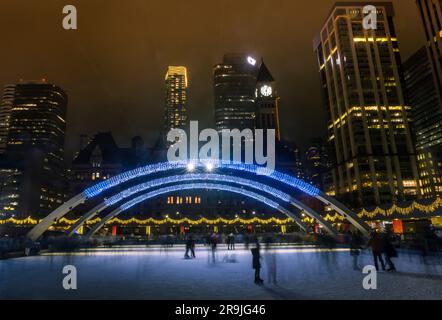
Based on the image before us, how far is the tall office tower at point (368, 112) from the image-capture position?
123m

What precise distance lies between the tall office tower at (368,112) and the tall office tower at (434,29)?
25.0m

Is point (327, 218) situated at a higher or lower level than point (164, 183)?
lower

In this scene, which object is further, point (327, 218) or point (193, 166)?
point (327, 218)

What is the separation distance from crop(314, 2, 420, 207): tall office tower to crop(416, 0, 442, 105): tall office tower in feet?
82.0

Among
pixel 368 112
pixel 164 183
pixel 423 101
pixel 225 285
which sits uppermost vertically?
pixel 423 101

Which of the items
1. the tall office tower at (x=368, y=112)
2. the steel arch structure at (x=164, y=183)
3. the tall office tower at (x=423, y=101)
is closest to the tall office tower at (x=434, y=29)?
the tall office tower at (x=368, y=112)

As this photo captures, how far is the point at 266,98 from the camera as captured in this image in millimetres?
198375

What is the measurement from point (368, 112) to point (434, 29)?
3644 centimetres

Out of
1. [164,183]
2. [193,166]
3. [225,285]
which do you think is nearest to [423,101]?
[164,183]

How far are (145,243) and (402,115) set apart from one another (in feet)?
400

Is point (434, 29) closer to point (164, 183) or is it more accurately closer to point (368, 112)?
point (368, 112)

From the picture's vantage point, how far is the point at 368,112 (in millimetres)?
130500

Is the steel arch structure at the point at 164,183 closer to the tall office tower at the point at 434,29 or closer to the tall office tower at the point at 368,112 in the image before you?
the tall office tower at the point at 368,112
